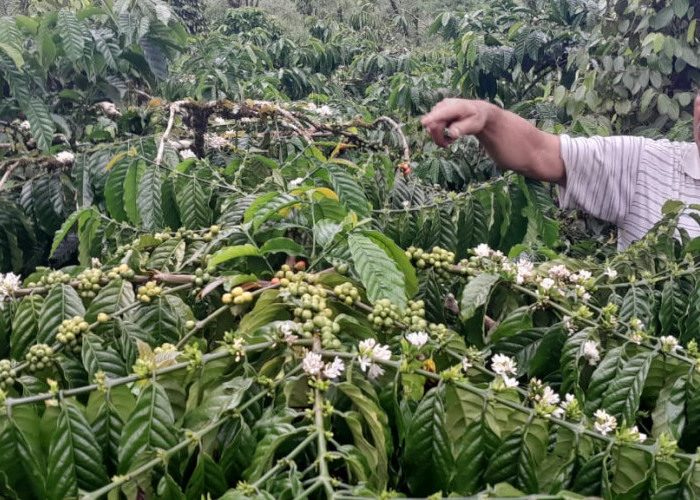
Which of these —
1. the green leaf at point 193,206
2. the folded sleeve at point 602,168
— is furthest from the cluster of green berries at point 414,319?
the folded sleeve at point 602,168

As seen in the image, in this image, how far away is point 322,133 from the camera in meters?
2.25

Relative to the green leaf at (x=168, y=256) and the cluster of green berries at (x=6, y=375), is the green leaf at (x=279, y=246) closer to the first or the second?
the green leaf at (x=168, y=256)

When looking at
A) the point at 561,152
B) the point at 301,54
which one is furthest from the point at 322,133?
the point at 301,54

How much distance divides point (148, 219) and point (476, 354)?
978mm

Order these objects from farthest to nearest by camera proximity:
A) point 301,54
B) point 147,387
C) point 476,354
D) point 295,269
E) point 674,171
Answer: point 301,54 < point 674,171 < point 295,269 < point 476,354 < point 147,387

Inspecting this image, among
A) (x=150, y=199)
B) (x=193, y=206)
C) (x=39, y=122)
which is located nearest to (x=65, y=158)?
(x=39, y=122)

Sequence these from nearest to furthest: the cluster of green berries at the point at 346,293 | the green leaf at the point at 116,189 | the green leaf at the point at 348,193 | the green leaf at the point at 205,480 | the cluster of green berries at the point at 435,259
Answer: the green leaf at the point at 205,480
the cluster of green berries at the point at 346,293
the cluster of green berries at the point at 435,259
the green leaf at the point at 348,193
the green leaf at the point at 116,189

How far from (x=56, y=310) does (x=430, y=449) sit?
0.57 m

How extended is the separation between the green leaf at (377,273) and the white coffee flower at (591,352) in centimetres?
27

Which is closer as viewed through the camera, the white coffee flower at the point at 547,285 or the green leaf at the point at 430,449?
the green leaf at the point at 430,449

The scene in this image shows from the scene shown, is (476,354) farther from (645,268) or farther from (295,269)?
(645,268)

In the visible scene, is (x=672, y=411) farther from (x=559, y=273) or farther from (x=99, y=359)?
(x=99, y=359)

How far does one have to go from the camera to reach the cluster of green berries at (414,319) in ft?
2.50

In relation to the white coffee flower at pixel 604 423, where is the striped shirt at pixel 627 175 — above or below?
below
